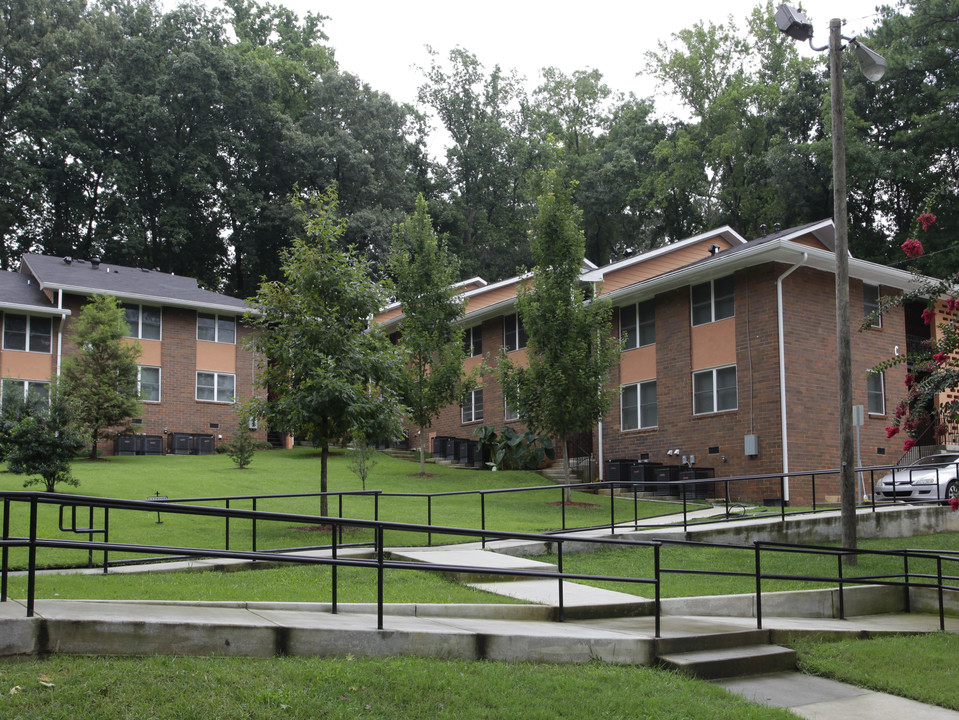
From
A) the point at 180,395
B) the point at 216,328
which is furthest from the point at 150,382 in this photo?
the point at 216,328

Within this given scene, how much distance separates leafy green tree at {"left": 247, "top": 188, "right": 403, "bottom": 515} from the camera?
16.0 metres

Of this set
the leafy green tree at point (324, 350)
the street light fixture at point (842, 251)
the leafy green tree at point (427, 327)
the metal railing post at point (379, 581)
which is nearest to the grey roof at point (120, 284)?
the leafy green tree at point (427, 327)

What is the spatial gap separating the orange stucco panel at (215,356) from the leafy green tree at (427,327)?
1232 centimetres

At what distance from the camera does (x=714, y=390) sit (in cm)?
2427

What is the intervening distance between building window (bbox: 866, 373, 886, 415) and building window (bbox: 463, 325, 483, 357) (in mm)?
14008

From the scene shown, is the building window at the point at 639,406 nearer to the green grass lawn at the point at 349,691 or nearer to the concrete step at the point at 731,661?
the concrete step at the point at 731,661

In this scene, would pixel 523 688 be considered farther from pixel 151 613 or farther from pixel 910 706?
pixel 910 706

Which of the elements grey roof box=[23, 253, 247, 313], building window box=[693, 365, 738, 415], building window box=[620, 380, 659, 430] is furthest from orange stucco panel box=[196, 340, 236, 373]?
building window box=[693, 365, 738, 415]

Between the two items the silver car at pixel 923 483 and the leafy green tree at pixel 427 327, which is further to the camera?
the leafy green tree at pixel 427 327

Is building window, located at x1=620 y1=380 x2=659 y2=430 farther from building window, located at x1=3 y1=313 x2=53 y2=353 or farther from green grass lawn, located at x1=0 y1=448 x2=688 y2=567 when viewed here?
building window, located at x1=3 y1=313 x2=53 y2=353

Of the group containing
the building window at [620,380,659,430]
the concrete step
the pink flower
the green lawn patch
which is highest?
the pink flower

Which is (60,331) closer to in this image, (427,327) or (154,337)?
(154,337)

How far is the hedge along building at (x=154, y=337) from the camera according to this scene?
3350 centimetres

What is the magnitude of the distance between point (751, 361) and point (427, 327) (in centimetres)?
1008
